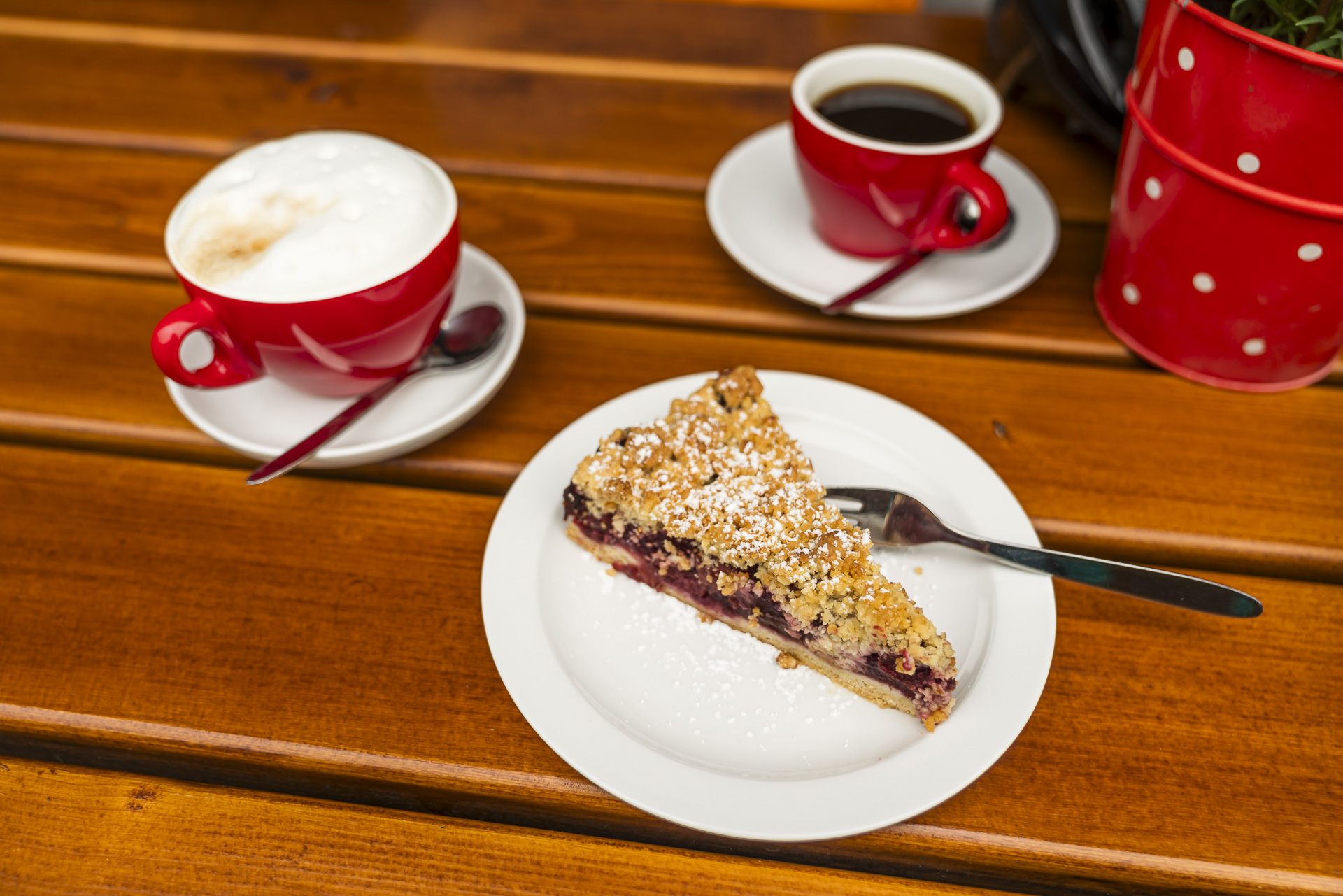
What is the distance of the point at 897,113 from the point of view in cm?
136

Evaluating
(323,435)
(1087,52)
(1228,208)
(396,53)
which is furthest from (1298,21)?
(396,53)

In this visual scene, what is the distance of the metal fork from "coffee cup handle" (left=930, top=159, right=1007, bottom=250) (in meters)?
0.42

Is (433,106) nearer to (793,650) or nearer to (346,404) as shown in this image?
(346,404)

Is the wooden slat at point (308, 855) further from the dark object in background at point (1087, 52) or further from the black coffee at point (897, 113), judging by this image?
the dark object in background at point (1087, 52)

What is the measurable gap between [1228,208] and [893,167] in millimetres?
388

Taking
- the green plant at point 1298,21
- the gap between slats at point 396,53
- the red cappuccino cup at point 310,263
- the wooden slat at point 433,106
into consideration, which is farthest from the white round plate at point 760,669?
the gap between slats at point 396,53

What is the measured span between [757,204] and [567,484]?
24.5 inches

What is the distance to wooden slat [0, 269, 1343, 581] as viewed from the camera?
1095mm

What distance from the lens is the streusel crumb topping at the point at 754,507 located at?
0.93m

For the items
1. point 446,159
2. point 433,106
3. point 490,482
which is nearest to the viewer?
point 490,482

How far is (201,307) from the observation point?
996 millimetres

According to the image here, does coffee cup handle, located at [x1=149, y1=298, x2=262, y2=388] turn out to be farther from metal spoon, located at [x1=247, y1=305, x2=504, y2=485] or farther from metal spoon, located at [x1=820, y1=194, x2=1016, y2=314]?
metal spoon, located at [x1=820, y1=194, x2=1016, y2=314]

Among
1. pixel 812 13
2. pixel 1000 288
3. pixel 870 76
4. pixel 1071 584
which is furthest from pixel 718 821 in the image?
pixel 812 13

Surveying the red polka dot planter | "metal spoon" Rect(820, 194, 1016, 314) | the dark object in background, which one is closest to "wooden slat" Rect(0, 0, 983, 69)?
the dark object in background
